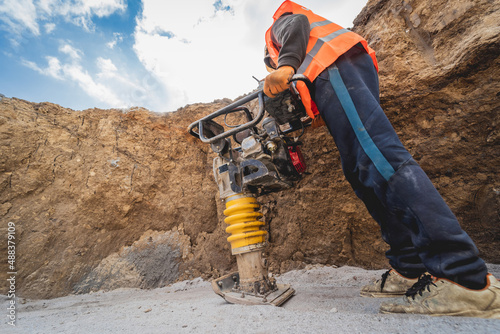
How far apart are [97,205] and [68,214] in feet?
0.95

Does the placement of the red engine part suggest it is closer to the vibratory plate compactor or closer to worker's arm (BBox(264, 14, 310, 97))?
the vibratory plate compactor

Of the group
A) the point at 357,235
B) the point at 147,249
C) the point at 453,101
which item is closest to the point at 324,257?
the point at 357,235

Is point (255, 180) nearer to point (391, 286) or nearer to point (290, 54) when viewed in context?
point (290, 54)

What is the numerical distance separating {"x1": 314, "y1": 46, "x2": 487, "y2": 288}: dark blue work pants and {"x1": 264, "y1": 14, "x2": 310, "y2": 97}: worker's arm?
202mm

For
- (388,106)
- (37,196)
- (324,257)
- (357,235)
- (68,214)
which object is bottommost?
(324,257)

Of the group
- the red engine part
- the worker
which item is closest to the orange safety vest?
the worker

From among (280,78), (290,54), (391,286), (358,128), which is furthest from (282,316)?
(290,54)

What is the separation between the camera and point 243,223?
1677 mm

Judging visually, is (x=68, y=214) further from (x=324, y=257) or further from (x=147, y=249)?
(x=324, y=257)

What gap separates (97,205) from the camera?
274 cm

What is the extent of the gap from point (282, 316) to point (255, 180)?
87cm

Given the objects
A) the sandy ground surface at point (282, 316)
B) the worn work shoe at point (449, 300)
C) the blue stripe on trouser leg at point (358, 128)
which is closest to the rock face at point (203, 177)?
the sandy ground surface at point (282, 316)

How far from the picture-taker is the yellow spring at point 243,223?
1644mm

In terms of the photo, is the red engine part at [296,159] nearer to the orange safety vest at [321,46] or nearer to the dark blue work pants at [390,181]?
the orange safety vest at [321,46]
